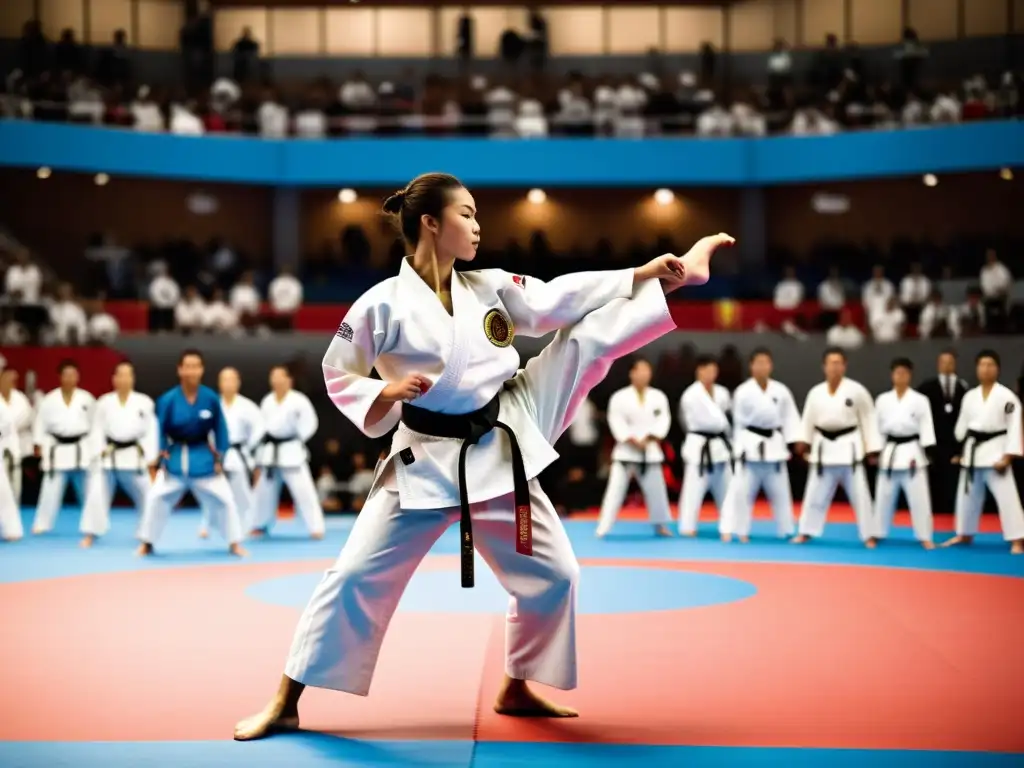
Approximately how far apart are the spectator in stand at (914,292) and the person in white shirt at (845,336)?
3.18 ft

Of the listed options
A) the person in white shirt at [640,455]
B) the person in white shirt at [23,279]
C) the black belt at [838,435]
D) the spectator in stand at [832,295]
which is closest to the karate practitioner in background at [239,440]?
the person in white shirt at [640,455]

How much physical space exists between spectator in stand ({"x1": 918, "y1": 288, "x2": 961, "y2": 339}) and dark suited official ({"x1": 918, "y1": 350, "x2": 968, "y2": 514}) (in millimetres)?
1374

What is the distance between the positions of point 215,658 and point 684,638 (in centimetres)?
220

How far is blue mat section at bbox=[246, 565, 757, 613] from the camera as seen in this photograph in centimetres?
735

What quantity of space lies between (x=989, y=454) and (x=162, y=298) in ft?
38.2

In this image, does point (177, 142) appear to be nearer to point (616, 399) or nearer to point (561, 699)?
point (616, 399)

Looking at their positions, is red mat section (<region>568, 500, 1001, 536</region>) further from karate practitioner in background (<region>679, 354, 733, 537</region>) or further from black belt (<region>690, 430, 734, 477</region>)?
black belt (<region>690, 430, 734, 477</region>)

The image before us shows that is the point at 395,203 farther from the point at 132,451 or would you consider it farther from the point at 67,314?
the point at 67,314

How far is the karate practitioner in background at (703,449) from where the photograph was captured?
37.5ft

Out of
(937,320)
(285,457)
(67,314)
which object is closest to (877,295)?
(937,320)

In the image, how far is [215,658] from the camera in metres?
5.75

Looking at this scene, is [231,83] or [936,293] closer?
[936,293]

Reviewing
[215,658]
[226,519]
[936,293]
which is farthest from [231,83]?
[215,658]

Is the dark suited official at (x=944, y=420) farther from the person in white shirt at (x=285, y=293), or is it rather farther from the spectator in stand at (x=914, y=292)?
the person in white shirt at (x=285, y=293)
